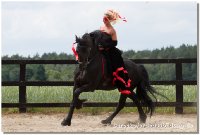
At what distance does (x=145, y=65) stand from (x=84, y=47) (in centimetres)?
321

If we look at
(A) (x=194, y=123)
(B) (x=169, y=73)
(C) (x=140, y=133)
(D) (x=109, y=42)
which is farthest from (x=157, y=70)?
(C) (x=140, y=133)

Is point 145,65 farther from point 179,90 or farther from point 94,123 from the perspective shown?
point 94,123

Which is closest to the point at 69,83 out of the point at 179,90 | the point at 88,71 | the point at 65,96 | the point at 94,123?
the point at 65,96

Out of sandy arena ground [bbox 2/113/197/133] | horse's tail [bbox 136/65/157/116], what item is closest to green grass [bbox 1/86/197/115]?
sandy arena ground [bbox 2/113/197/133]

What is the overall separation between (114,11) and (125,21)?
260 mm

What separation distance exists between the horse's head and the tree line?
2659 mm

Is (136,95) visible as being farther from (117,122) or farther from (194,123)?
(194,123)

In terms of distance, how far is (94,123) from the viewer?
931 cm

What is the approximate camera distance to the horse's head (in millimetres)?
8227

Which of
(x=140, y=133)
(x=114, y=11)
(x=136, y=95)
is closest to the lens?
(x=140, y=133)

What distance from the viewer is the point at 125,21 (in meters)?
8.54

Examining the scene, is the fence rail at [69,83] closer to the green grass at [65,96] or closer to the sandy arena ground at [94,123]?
the green grass at [65,96]

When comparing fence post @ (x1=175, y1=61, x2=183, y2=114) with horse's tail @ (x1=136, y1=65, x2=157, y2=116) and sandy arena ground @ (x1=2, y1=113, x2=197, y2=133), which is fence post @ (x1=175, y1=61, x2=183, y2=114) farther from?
horse's tail @ (x1=136, y1=65, x2=157, y2=116)

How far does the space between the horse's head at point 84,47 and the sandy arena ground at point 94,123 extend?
1.20 metres
